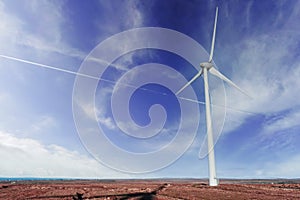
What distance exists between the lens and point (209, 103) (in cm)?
4366

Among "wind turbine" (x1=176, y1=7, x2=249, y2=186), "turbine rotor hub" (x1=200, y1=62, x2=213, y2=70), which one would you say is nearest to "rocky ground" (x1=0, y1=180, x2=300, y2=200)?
"wind turbine" (x1=176, y1=7, x2=249, y2=186)

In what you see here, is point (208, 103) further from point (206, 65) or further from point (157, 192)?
point (157, 192)

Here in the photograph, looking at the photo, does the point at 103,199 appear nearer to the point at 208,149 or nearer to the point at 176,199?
the point at 176,199

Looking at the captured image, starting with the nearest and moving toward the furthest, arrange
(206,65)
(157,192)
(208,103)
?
(157,192) → (208,103) → (206,65)

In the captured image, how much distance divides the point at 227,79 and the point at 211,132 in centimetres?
1046

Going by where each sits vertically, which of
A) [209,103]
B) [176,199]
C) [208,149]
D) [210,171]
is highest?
[209,103]

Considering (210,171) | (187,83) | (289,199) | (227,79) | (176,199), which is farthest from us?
(187,83)

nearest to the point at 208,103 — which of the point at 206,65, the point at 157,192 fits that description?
the point at 206,65

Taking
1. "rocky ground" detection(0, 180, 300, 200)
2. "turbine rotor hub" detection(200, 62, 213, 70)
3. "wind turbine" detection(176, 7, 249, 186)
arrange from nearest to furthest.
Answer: "rocky ground" detection(0, 180, 300, 200)
"wind turbine" detection(176, 7, 249, 186)
"turbine rotor hub" detection(200, 62, 213, 70)

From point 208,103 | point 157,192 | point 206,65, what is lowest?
point 157,192

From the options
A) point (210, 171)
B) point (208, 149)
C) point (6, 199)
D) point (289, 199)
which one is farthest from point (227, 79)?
point (6, 199)

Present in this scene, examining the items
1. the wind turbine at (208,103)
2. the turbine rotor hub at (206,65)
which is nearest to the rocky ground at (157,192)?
the wind turbine at (208,103)

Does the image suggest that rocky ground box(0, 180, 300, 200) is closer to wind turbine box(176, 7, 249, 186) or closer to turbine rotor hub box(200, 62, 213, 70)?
wind turbine box(176, 7, 249, 186)

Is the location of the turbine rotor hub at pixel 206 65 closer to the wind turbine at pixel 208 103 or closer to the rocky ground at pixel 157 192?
the wind turbine at pixel 208 103
